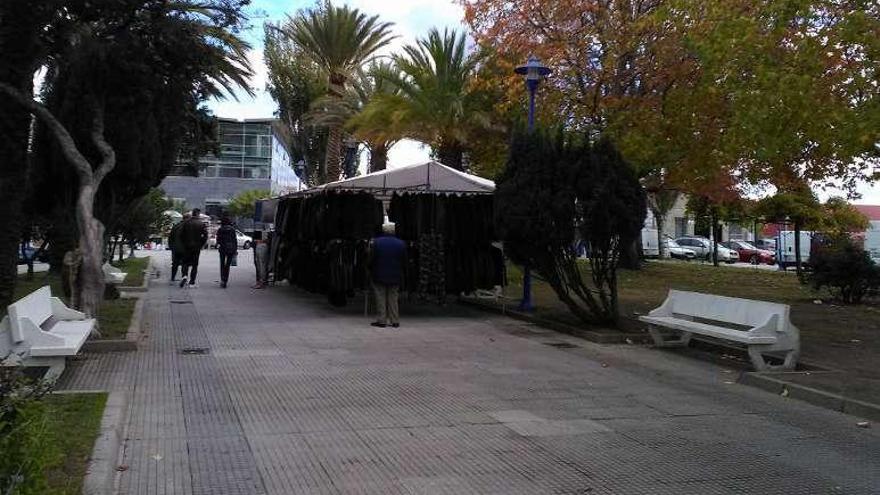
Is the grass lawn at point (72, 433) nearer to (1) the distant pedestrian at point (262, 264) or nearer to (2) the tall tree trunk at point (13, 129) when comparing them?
(2) the tall tree trunk at point (13, 129)

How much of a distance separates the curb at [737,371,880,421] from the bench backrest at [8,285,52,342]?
7478mm

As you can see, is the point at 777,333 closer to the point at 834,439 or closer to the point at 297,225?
the point at 834,439

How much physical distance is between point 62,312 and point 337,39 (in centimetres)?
2091

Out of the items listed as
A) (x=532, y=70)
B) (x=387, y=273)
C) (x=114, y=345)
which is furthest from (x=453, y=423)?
(x=532, y=70)

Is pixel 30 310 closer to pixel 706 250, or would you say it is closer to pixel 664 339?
pixel 664 339

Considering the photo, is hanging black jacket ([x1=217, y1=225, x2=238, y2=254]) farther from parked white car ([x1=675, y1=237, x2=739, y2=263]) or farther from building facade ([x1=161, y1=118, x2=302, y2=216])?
building facade ([x1=161, y1=118, x2=302, y2=216])

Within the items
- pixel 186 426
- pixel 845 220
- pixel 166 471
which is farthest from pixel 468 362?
pixel 845 220

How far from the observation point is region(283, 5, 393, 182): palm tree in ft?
94.2

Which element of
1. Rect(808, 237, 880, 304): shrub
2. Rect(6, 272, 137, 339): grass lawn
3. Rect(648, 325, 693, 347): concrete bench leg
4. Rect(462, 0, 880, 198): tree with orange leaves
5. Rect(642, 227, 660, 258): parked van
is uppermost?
Rect(462, 0, 880, 198): tree with orange leaves

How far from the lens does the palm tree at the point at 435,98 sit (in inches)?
916

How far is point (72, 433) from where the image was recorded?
559cm

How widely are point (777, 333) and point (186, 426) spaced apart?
22.0 feet

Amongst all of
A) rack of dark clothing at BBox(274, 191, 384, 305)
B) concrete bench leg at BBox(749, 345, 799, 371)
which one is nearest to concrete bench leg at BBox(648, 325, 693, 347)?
concrete bench leg at BBox(749, 345, 799, 371)

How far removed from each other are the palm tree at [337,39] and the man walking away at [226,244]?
34.5 ft
